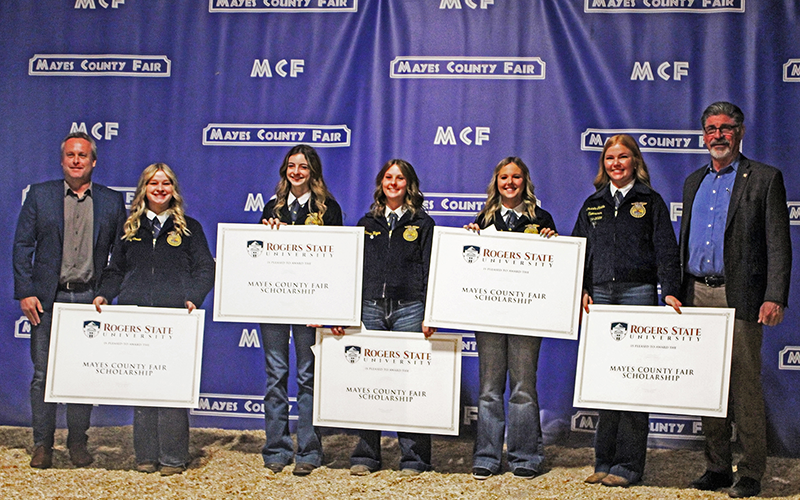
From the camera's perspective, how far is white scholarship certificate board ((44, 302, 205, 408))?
3.42 metres

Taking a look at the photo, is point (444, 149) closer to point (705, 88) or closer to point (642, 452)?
point (705, 88)

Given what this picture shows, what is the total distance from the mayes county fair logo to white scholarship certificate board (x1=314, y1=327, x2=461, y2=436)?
2.38 feet

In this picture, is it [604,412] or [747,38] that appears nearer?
[604,412]

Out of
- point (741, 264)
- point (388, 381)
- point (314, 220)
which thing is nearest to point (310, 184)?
point (314, 220)

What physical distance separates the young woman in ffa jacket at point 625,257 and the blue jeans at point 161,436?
6.57 ft

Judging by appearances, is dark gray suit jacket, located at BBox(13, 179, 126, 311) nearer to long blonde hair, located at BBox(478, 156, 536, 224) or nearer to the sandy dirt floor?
the sandy dirt floor

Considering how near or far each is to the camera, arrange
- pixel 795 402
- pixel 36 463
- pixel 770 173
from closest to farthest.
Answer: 1. pixel 770 173
2. pixel 36 463
3. pixel 795 402

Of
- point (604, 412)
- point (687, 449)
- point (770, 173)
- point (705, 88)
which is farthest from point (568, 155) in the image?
point (687, 449)

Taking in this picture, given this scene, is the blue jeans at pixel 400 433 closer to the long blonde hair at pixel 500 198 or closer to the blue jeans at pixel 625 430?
the long blonde hair at pixel 500 198

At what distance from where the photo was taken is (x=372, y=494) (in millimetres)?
3176

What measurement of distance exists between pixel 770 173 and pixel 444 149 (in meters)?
1.73

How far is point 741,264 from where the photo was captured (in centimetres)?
315

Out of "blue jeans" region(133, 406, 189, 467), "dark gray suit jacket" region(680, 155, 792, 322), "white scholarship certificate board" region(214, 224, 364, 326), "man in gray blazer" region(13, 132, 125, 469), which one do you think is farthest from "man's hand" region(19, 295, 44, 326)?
"dark gray suit jacket" region(680, 155, 792, 322)

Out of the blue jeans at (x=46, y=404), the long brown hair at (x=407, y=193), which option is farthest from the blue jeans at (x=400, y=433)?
the blue jeans at (x=46, y=404)
